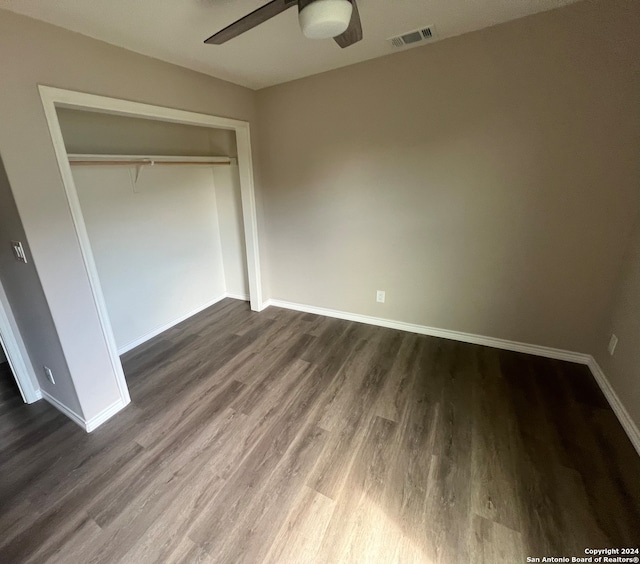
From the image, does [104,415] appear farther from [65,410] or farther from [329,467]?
[329,467]

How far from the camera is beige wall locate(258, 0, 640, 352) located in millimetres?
1980

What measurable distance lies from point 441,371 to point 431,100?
7.28ft

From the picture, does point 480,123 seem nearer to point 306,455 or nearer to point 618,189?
point 618,189

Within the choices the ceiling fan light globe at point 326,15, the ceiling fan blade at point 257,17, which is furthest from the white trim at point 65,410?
the ceiling fan light globe at point 326,15

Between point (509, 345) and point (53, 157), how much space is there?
3.61 metres

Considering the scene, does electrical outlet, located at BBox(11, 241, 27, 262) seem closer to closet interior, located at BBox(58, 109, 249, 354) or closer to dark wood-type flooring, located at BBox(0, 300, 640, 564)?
closet interior, located at BBox(58, 109, 249, 354)

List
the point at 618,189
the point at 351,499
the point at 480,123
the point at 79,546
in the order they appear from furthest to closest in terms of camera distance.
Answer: the point at 480,123
the point at 618,189
the point at 351,499
the point at 79,546

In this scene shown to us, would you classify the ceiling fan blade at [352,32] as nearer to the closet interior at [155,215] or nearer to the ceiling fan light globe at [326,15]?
the ceiling fan light globe at [326,15]

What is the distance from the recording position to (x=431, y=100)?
7.86 feet

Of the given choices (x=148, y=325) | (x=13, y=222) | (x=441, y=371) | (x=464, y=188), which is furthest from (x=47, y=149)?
(x=441, y=371)

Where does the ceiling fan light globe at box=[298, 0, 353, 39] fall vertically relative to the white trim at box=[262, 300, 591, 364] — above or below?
above

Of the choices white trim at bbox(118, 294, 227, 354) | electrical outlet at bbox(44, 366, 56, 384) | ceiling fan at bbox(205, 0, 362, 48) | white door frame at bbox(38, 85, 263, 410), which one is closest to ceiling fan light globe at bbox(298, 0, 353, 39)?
ceiling fan at bbox(205, 0, 362, 48)

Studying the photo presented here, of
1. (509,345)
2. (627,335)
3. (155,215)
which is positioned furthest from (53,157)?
(627,335)

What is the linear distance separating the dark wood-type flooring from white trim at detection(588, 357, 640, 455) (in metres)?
0.06
